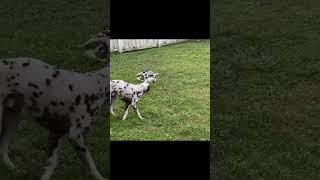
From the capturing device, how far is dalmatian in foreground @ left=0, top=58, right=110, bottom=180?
25.3 ft

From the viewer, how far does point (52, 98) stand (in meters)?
7.72

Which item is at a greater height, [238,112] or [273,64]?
[273,64]

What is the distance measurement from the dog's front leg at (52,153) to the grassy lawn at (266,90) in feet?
9.14

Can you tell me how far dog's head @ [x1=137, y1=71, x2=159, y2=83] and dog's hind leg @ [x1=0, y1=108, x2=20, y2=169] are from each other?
9.16 feet

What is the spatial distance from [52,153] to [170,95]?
9.23ft

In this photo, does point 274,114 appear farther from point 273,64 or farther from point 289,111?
Answer: point 273,64

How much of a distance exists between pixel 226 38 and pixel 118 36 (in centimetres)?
944

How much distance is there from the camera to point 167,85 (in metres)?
10.2

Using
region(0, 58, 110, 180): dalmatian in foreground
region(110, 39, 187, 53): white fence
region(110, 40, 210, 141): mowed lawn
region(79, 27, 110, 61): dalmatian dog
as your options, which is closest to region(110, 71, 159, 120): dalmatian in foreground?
region(110, 40, 210, 141): mowed lawn

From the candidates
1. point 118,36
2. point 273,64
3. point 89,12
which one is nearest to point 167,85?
point 118,36

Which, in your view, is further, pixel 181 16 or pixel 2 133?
pixel 181 16

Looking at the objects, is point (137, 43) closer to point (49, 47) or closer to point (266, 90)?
point (266, 90)

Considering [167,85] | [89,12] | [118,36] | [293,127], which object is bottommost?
[293,127]

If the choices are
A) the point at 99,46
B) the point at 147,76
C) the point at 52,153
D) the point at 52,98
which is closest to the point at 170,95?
the point at 147,76
